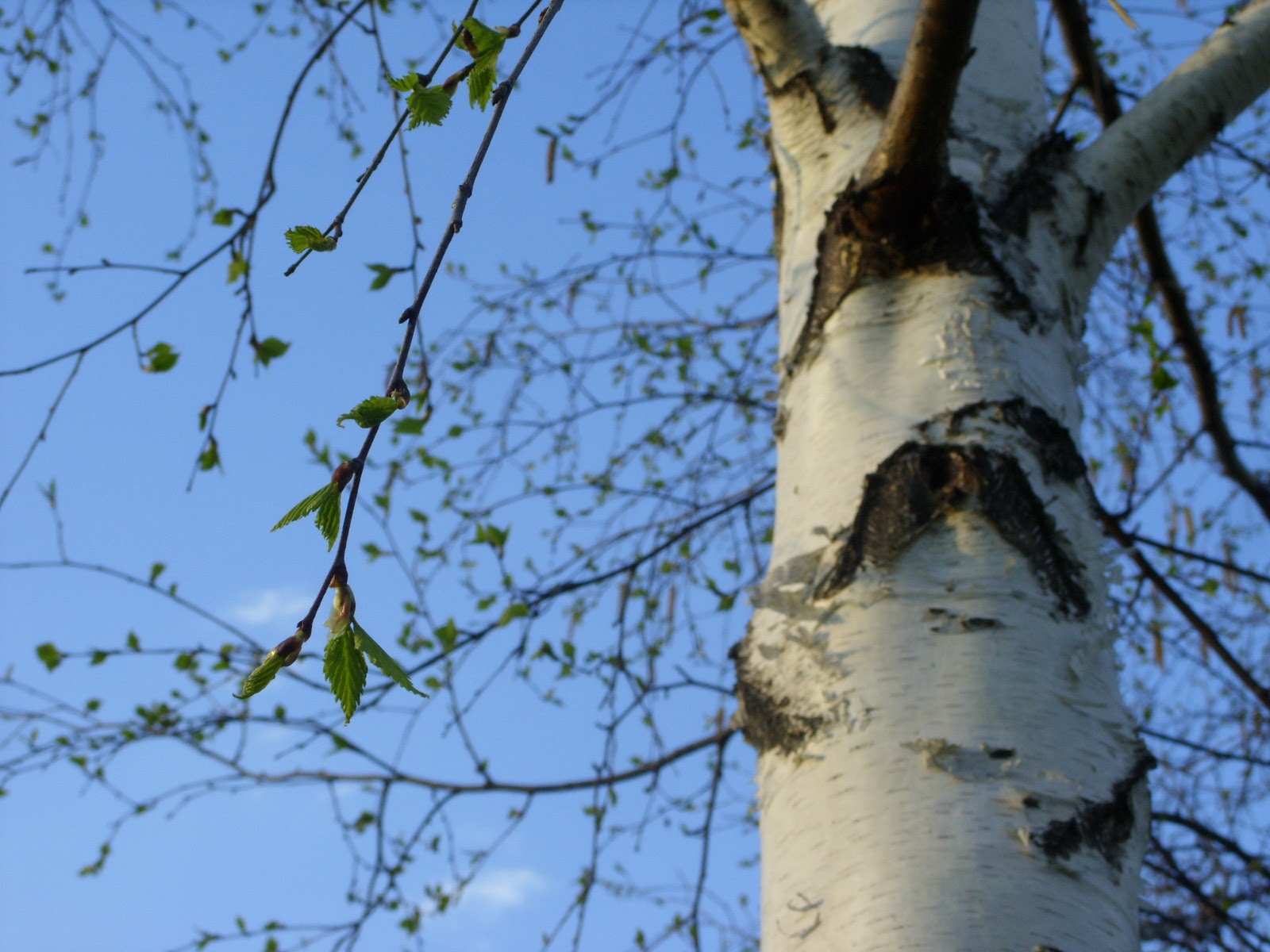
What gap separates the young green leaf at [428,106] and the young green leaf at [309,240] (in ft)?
0.35

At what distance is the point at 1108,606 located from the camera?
104 cm

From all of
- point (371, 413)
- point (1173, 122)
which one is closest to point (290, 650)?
point (371, 413)

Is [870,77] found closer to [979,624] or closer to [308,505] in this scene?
[979,624]

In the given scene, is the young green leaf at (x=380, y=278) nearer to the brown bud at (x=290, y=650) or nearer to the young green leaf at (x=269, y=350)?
the young green leaf at (x=269, y=350)

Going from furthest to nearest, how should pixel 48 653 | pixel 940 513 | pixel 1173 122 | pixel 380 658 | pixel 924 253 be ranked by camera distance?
pixel 48 653 < pixel 1173 122 < pixel 924 253 < pixel 940 513 < pixel 380 658

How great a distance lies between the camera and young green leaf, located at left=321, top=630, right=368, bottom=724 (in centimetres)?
55

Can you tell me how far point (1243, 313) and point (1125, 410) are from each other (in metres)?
0.50

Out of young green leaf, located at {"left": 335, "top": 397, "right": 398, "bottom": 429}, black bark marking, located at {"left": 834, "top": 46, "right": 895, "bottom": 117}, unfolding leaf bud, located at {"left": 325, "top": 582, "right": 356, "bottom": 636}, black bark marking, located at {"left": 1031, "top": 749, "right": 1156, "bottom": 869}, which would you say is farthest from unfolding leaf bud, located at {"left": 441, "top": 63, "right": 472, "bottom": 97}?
black bark marking, located at {"left": 834, "top": 46, "right": 895, "bottom": 117}

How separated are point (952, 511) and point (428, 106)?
26.5 inches

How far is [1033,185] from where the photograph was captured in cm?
135

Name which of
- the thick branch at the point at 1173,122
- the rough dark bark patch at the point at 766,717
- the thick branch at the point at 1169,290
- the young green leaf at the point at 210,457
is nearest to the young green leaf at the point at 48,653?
Answer: the young green leaf at the point at 210,457

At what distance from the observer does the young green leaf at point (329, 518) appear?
1.80 ft

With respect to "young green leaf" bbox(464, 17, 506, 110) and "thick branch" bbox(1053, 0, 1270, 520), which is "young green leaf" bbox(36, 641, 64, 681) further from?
"thick branch" bbox(1053, 0, 1270, 520)

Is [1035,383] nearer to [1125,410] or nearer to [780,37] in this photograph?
[780,37]
